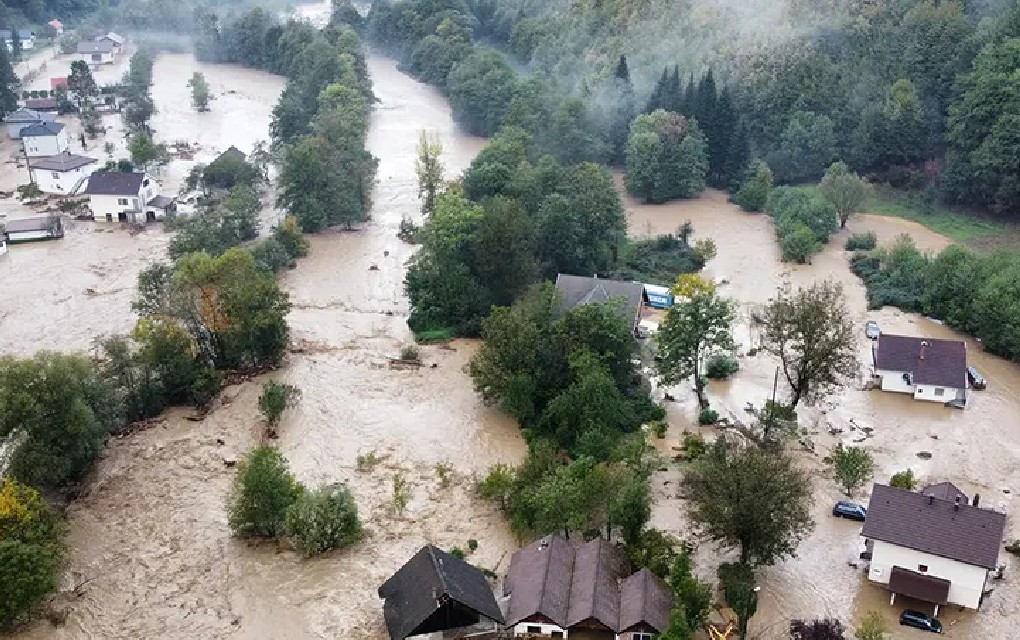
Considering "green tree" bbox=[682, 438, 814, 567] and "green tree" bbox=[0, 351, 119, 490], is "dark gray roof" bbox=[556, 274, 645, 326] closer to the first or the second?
"green tree" bbox=[682, 438, 814, 567]

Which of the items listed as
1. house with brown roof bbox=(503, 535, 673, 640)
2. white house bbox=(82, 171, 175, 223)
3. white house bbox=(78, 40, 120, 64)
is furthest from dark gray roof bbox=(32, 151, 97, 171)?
house with brown roof bbox=(503, 535, 673, 640)

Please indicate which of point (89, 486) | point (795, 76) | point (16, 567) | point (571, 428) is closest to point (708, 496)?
point (571, 428)

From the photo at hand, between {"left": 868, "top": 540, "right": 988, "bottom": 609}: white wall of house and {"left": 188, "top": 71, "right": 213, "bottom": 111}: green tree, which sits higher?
{"left": 868, "top": 540, "right": 988, "bottom": 609}: white wall of house

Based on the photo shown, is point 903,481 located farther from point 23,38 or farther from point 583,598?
point 23,38

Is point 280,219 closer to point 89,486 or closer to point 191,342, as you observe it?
point 191,342

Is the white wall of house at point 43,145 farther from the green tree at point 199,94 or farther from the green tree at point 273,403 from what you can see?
the green tree at point 273,403

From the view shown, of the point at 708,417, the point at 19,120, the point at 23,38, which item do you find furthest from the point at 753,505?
the point at 23,38
